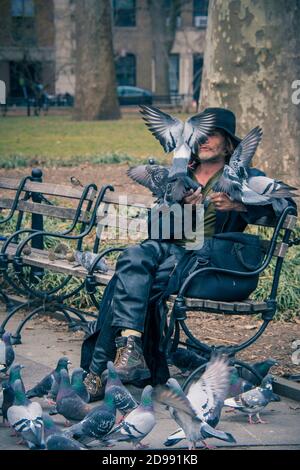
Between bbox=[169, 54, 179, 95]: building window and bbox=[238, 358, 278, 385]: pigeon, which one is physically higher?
bbox=[238, 358, 278, 385]: pigeon

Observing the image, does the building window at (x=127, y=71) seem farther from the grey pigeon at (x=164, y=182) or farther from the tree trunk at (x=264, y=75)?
the grey pigeon at (x=164, y=182)

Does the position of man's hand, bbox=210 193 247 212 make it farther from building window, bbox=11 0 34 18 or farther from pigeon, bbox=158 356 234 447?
building window, bbox=11 0 34 18

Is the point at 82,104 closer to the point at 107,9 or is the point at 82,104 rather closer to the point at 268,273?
the point at 107,9

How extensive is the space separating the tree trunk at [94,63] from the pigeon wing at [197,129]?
79.1 feet

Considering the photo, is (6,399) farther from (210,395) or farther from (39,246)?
(39,246)

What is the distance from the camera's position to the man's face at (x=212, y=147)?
20.1 ft

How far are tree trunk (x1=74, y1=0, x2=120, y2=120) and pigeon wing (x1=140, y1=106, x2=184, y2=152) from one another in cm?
2392

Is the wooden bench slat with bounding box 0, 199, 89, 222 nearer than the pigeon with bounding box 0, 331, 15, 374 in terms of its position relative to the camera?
No

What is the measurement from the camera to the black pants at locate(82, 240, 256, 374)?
5.71 meters

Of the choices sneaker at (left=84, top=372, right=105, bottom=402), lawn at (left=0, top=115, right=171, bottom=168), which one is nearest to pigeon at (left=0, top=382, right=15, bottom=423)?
sneaker at (left=84, top=372, right=105, bottom=402)

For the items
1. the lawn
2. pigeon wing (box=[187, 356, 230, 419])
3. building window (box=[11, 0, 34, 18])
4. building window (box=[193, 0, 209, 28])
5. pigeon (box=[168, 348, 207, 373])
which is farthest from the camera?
building window (box=[193, 0, 209, 28])

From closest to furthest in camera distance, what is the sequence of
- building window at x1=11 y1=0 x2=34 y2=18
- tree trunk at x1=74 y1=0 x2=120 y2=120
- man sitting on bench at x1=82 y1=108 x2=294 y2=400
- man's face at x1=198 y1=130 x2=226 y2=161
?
man sitting on bench at x1=82 y1=108 x2=294 y2=400 < man's face at x1=198 y1=130 x2=226 y2=161 < tree trunk at x1=74 y1=0 x2=120 y2=120 < building window at x1=11 y1=0 x2=34 y2=18

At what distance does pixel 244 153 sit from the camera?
5.87 meters
